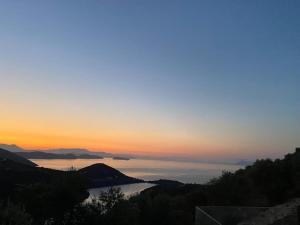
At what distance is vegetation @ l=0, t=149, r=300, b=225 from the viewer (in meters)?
23.5

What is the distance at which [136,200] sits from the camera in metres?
28.9

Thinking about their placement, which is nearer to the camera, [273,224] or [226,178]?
[273,224]

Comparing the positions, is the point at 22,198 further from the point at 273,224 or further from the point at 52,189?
the point at 273,224

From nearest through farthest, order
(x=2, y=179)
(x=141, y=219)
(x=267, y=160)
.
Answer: (x=141, y=219) < (x=267, y=160) < (x=2, y=179)

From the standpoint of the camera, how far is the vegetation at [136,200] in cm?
2345

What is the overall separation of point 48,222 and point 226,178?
21.6 metres

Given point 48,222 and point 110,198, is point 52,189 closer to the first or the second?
point 48,222

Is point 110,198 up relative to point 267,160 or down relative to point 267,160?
down

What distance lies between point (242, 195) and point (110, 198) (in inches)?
639

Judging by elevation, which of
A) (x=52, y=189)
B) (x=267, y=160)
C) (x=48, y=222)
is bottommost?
(x=48, y=222)

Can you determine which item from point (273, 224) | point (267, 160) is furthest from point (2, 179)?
point (273, 224)

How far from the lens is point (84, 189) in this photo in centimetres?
2462

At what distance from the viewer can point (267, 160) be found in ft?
133

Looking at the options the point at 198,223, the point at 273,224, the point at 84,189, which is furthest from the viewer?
the point at 84,189
